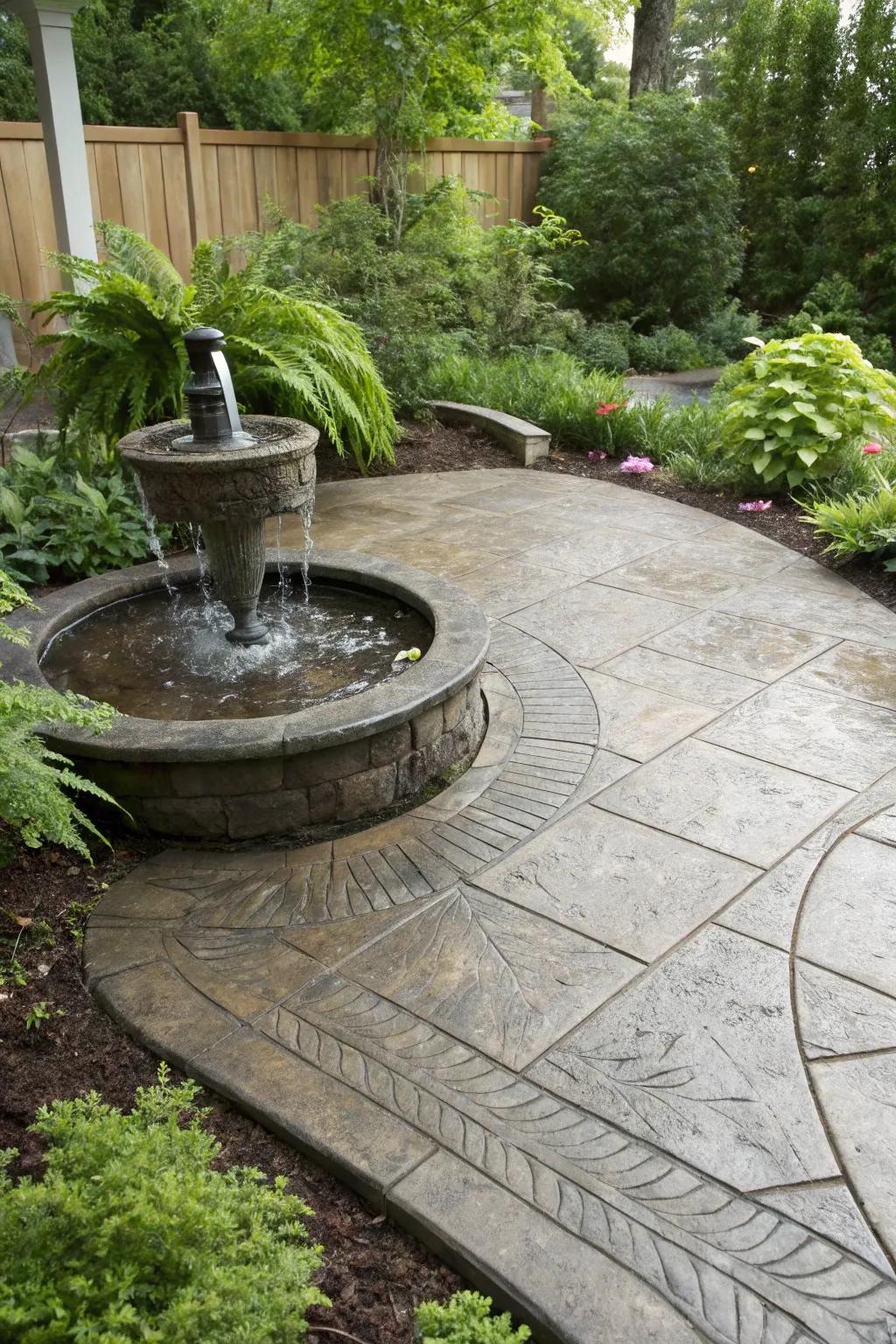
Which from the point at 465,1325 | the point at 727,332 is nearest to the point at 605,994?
the point at 465,1325

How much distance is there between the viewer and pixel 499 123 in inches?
531

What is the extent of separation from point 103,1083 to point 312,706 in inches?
56.3

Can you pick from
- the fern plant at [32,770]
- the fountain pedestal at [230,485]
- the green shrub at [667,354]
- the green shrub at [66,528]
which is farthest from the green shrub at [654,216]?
the fern plant at [32,770]

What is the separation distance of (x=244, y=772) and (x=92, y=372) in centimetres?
335

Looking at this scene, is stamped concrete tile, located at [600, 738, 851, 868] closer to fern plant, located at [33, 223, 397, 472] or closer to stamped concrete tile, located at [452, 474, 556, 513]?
fern plant, located at [33, 223, 397, 472]

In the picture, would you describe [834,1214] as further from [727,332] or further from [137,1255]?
[727,332]

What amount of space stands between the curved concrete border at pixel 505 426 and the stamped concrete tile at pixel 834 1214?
5.78 m

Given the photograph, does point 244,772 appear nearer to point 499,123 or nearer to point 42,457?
point 42,457

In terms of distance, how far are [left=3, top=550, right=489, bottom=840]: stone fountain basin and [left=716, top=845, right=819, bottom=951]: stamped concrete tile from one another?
3.54 ft

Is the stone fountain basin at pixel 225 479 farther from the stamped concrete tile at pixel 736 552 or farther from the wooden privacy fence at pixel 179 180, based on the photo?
the wooden privacy fence at pixel 179 180

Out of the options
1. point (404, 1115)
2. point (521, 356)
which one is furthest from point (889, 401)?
point (404, 1115)

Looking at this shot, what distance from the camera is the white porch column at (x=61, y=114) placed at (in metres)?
6.07

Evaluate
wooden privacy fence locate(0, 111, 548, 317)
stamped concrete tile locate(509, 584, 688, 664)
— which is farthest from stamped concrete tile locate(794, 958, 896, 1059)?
wooden privacy fence locate(0, 111, 548, 317)

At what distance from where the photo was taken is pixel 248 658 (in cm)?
387
